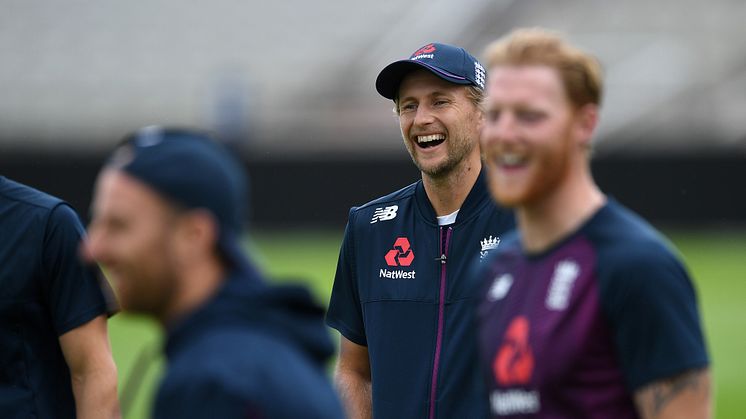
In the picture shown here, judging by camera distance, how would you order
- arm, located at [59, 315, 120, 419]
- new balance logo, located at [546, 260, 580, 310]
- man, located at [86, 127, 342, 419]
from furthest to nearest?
arm, located at [59, 315, 120, 419] < new balance logo, located at [546, 260, 580, 310] < man, located at [86, 127, 342, 419]

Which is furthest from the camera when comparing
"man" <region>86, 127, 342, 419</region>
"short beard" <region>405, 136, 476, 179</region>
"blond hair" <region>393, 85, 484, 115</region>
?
"blond hair" <region>393, 85, 484, 115</region>

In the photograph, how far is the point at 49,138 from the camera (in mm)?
27922

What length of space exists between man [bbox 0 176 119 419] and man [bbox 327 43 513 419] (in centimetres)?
96

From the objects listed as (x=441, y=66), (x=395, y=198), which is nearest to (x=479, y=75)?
(x=441, y=66)

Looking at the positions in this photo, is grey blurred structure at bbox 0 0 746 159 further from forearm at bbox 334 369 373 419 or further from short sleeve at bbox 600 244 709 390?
short sleeve at bbox 600 244 709 390

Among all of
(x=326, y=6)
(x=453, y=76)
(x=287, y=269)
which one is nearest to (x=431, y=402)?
(x=453, y=76)

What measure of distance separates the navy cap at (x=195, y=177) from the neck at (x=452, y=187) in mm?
2098

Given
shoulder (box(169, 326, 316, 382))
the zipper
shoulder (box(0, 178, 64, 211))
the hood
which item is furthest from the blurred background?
shoulder (box(169, 326, 316, 382))

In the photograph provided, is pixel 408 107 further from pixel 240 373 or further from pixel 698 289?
pixel 698 289

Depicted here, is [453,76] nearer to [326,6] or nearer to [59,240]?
[59,240]

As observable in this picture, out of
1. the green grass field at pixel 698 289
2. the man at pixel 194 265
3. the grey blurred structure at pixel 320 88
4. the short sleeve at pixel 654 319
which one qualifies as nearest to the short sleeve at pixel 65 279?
the man at pixel 194 265

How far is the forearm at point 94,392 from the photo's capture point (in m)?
4.39

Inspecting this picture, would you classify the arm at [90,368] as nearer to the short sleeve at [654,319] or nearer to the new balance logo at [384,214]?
the new balance logo at [384,214]

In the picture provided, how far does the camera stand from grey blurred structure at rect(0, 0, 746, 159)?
2856cm
